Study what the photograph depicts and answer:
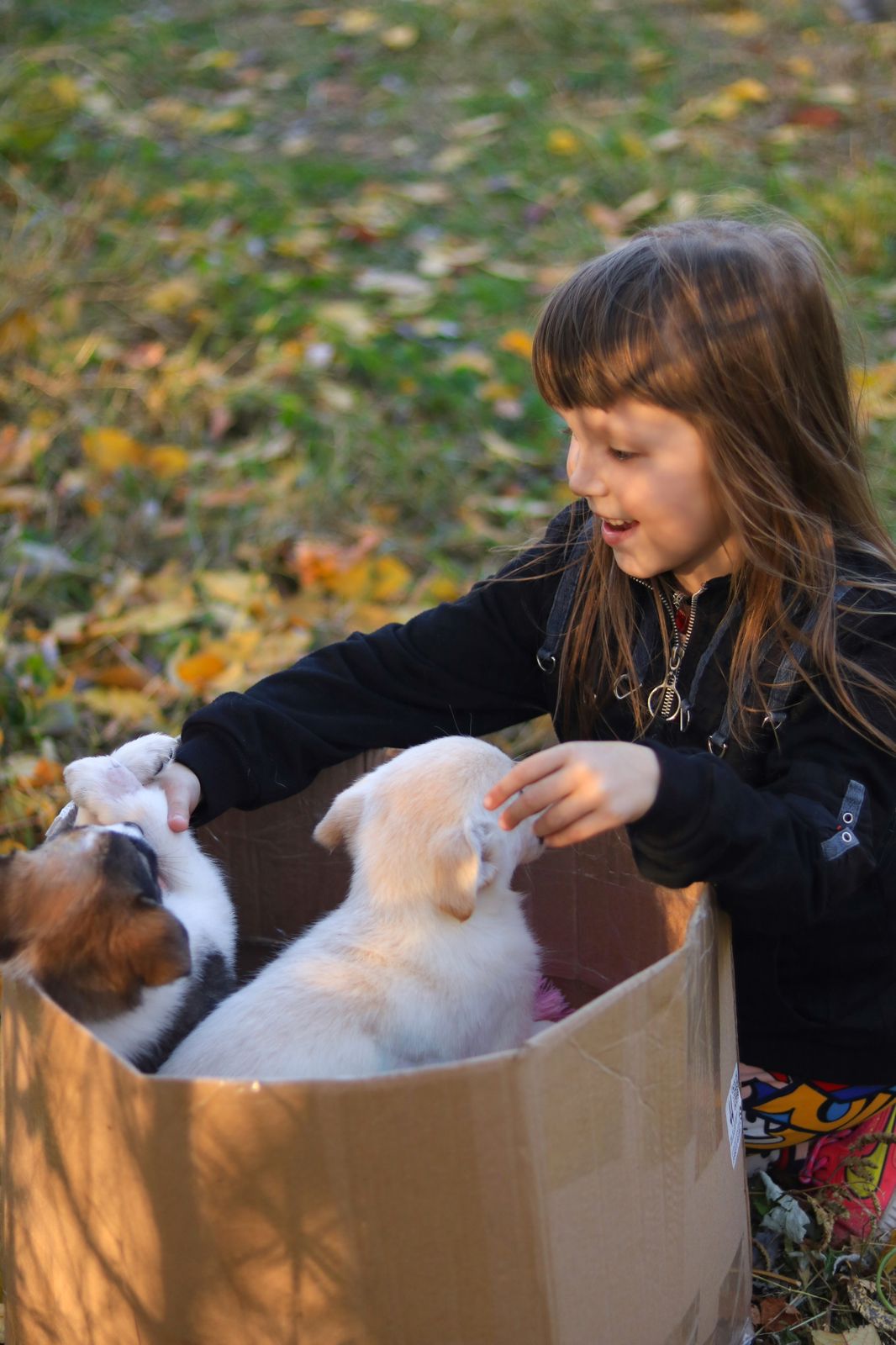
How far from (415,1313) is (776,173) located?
5652 mm

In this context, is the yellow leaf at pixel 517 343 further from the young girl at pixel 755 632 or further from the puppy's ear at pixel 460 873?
the puppy's ear at pixel 460 873

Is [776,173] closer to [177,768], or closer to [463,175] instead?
[463,175]

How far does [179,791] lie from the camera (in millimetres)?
2277

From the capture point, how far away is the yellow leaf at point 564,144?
6508 millimetres

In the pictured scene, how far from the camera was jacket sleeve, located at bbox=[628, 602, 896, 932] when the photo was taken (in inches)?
69.0

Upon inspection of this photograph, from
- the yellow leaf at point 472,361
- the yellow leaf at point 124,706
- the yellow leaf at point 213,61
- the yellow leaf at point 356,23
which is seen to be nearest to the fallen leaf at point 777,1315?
the yellow leaf at point 124,706

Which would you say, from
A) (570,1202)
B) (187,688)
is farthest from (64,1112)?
(187,688)

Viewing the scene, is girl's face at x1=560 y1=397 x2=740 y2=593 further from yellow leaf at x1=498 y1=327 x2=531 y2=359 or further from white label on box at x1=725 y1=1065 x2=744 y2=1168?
yellow leaf at x1=498 y1=327 x2=531 y2=359

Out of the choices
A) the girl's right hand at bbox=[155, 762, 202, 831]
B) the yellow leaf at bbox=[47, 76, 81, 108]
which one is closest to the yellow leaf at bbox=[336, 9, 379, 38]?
the yellow leaf at bbox=[47, 76, 81, 108]

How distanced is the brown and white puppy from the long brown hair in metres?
0.94

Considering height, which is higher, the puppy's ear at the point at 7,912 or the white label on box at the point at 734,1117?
the puppy's ear at the point at 7,912

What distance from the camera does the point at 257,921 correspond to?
271 cm

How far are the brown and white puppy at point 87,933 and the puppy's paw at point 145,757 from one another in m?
0.37

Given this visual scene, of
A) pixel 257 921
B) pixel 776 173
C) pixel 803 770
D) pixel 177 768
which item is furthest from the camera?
A: pixel 776 173
